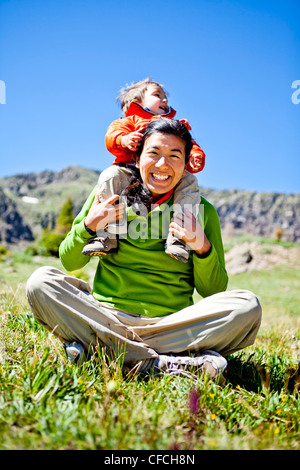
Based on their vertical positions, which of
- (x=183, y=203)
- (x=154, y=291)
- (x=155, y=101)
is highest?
(x=155, y=101)

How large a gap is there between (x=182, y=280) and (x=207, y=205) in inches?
24.9

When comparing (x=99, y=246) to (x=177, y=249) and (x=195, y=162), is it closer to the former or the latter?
(x=177, y=249)

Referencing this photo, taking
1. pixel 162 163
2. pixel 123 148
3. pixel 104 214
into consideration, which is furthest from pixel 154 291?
pixel 123 148

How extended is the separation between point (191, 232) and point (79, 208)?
327ft

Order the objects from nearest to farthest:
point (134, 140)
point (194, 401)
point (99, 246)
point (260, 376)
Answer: point (194, 401), point (260, 376), point (99, 246), point (134, 140)

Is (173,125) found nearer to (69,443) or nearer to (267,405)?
(267,405)

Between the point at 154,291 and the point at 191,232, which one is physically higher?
the point at 191,232

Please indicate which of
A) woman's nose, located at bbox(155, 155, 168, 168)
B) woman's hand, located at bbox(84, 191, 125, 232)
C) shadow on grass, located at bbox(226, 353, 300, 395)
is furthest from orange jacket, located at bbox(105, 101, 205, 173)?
shadow on grass, located at bbox(226, 353, 300, 395)

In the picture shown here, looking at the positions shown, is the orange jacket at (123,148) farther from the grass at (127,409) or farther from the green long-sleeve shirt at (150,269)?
the grass at (127,409)

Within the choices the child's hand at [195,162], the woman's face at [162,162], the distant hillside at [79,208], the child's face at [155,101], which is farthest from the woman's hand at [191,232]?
the distant hillside at [79,208]

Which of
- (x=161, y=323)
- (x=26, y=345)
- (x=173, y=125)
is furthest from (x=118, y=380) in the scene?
(x=173, y=125)

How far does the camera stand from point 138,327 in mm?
2744

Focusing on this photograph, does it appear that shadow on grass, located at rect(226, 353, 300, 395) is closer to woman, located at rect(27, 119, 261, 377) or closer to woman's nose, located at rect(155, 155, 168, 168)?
woman, located at rect(27, 119, 261, 377)

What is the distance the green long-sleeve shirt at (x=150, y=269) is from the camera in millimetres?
2875
